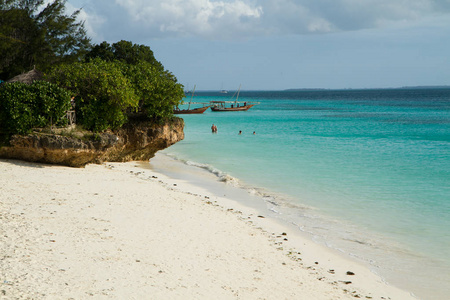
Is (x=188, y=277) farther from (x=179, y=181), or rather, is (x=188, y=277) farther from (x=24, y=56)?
(x=24, y=56)

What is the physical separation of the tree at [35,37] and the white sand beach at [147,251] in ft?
67.5

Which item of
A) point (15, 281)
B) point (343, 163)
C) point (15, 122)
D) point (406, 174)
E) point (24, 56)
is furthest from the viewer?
point (24, 56)

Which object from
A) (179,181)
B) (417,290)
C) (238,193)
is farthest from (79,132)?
(417,290)

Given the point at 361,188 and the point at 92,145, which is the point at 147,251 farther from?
the point at 361,188

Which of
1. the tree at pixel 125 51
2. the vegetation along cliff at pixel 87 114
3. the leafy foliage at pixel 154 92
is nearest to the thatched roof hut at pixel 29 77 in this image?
the vegetation along cliff at pixel 87 114

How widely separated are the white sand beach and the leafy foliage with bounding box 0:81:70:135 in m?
2.02

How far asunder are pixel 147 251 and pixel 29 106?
9689mm

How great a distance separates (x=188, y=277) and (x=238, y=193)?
945 cm

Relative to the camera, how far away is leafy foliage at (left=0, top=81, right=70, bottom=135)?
1569 centimetres

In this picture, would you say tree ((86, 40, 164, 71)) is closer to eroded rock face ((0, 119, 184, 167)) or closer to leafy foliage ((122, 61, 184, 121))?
leafy foliage ((122, 61, 184, 121))

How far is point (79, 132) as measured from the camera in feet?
57.4

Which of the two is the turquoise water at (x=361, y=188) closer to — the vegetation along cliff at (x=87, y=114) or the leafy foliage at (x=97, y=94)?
the vegetation along cliff at (x=87, y=114)

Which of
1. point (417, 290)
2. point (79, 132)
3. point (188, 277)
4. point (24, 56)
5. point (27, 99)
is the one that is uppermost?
point (24, 56)

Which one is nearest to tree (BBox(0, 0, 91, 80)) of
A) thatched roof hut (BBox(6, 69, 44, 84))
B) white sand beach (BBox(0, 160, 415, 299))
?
thatched roof hut (BBox(6, 69, 44, 84))
